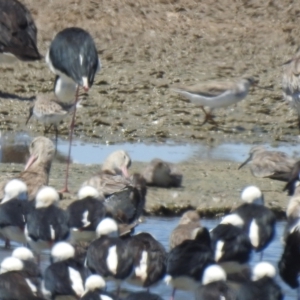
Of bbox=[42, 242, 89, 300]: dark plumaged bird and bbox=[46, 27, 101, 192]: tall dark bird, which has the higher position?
bbox=[46, 27, 101, 192]: tall dark bird

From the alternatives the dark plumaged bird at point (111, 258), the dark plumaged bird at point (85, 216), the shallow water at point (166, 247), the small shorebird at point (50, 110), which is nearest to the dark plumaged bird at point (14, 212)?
the shallow water at point (166, 247)

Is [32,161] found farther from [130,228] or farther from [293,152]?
[293,152]

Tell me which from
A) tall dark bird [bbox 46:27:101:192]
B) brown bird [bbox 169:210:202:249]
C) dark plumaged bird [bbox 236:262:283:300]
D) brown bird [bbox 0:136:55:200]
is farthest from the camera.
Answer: tall dark bird [bbox 46:27:101:192]

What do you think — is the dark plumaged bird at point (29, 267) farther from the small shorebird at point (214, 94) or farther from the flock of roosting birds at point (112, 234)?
the small shorebird at point (214, 94)

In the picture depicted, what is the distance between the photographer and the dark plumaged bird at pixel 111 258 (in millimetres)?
7672

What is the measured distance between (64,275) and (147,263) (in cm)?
63

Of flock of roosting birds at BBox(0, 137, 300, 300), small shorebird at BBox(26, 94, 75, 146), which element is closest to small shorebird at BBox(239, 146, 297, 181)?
flock of roosting birds at BBox(0, 137, 300, 300)

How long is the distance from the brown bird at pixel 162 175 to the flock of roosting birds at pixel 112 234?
0.04 ft

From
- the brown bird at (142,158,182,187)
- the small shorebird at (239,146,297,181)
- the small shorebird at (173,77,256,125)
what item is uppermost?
the small shorebird at (173,77,256,125)

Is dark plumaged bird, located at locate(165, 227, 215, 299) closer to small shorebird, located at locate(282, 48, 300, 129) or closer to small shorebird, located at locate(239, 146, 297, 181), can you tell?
small shorebird, located at locate(239, 146, 297, 181)

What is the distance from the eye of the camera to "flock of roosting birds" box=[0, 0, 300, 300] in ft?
24.4

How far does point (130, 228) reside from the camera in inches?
347

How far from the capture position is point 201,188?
1088 centimetres

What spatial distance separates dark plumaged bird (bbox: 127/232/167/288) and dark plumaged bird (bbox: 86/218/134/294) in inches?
3.2
